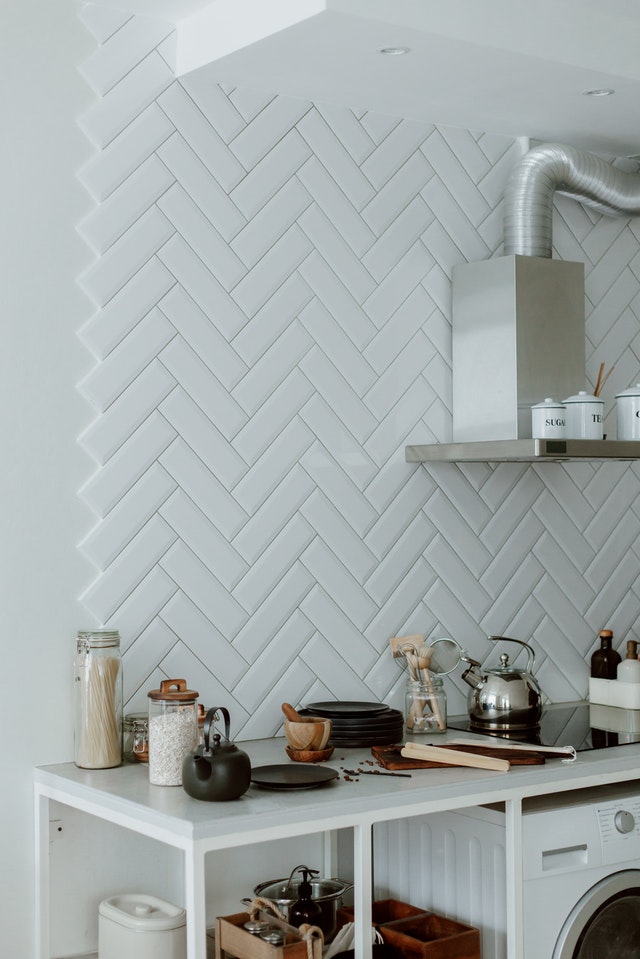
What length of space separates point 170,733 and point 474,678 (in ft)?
3.21

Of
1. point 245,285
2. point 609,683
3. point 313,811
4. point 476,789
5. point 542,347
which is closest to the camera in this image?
point 313,811

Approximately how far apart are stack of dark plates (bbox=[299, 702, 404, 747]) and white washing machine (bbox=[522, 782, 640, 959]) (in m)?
0.39

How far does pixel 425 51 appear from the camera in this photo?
107 inches

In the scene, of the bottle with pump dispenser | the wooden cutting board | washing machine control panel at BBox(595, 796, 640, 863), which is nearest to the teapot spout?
the wooden cutting board

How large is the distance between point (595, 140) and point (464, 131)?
0.44 m

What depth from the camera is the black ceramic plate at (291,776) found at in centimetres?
234

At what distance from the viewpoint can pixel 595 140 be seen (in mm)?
3541

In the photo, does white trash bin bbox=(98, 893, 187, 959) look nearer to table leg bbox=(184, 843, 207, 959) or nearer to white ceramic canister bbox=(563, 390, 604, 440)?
table leg bbox=(184, 843, 207, 959)

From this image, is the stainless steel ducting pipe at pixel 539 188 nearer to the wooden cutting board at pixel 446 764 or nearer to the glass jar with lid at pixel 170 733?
the wooden cutting board at pixel 446 764

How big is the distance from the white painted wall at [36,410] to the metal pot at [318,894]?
0.55 m

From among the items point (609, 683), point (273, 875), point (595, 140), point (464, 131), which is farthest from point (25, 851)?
point (595, 140)

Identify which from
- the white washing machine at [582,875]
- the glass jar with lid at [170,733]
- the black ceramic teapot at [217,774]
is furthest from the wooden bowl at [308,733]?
the white washing machine at [582,875]

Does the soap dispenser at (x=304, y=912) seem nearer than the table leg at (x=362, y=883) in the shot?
No

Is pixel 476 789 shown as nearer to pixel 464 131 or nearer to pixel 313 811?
pixel 313 811
